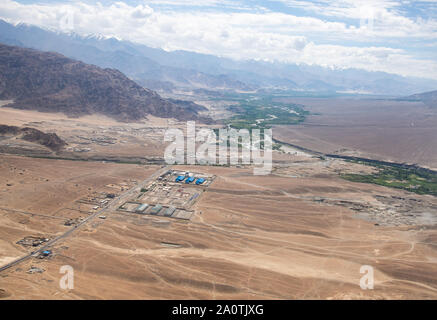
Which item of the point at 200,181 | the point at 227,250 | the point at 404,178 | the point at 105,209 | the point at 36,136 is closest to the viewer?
the point at 227,250

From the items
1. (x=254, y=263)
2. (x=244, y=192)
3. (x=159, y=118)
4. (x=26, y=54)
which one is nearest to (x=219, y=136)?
(x=159, y=118)

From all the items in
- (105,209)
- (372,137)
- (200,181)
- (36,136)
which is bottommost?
(105,209)

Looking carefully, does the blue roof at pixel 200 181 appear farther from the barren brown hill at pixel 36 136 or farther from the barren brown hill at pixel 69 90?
the barren brown hill at pixel 69 90

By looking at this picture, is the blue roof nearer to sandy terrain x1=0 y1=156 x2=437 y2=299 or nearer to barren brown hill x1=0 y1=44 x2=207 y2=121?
sandy terrain x1=0 y1=156 x2=437 y2=299

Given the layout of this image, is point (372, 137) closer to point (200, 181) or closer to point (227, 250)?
point (200, 181)

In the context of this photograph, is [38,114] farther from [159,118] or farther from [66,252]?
[66,252]

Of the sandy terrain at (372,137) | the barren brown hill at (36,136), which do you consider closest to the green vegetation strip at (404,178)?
the sandy terrain at (372,137)

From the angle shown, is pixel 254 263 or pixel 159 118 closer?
pixel 254 263

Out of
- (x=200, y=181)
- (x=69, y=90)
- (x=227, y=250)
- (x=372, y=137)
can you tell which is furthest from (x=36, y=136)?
(x=372, y=137)

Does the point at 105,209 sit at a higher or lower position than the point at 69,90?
lower
